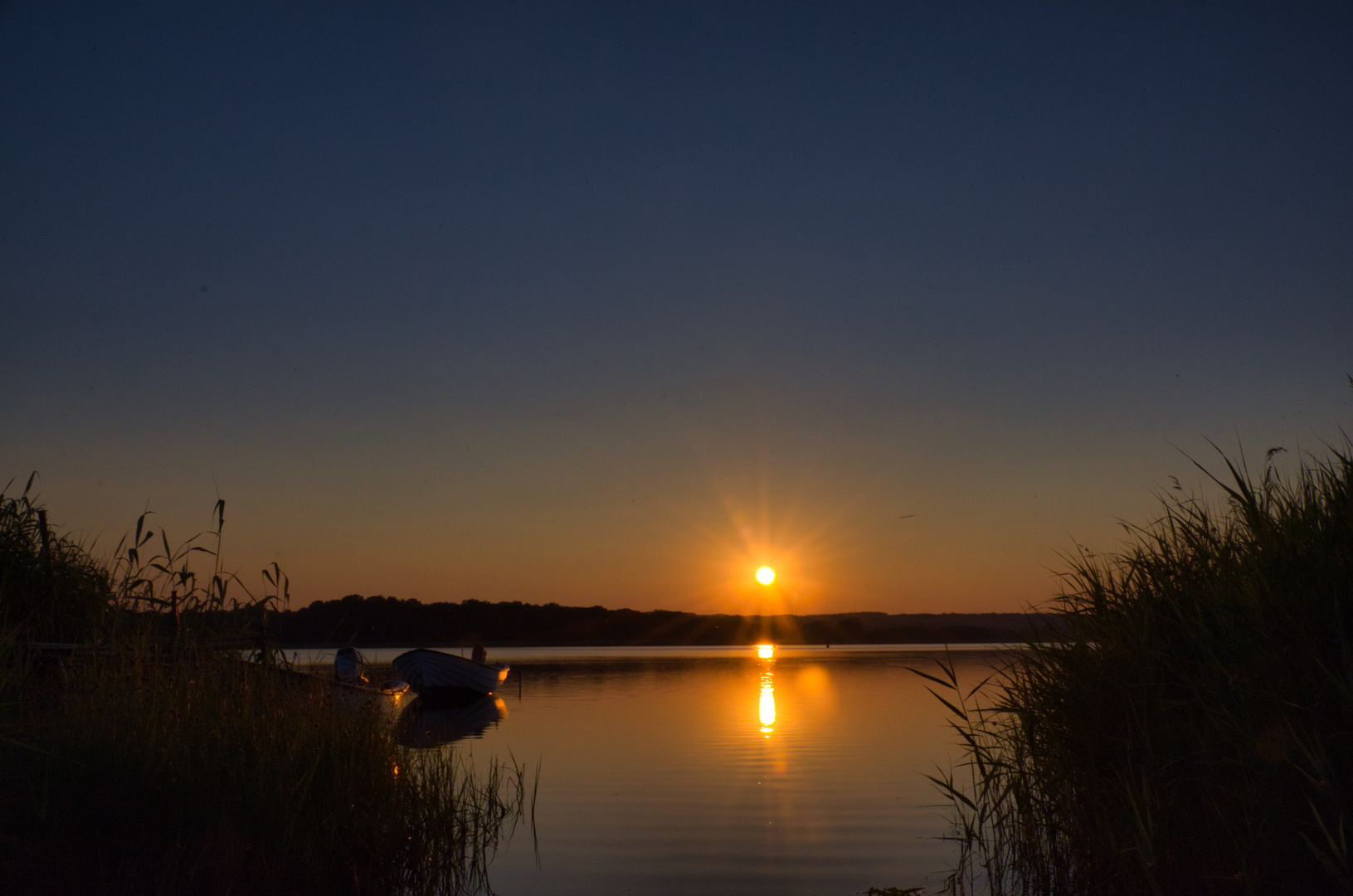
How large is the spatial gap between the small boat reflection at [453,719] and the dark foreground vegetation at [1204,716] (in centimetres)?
1711

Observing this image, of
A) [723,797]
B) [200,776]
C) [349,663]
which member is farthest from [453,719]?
[200,776]

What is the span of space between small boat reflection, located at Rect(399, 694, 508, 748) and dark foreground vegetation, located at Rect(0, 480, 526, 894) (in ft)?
42.7

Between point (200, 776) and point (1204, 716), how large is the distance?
8817mm

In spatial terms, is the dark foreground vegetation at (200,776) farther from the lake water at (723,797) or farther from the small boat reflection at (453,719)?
the small boat reflection at (453,719)

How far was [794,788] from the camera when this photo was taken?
19984 mm

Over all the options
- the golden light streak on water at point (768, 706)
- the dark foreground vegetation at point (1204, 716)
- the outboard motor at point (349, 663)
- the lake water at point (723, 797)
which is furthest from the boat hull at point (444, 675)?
the dark foreground vegetation at point (1204, 716)

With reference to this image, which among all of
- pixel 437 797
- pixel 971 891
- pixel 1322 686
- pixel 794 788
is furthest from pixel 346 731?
pixel 794 788

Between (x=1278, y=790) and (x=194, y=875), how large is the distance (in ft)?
28.1

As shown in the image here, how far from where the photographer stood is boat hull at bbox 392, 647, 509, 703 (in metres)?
49.9

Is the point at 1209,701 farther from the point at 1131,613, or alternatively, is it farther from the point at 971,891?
the point at 971,891

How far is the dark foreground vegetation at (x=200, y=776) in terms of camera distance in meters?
8.30

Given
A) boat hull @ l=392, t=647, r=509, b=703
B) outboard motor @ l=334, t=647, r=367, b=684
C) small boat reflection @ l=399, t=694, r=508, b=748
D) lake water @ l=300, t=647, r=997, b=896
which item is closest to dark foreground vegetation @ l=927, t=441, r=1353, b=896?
lake water @ l=300, t=647, r=997, b=896

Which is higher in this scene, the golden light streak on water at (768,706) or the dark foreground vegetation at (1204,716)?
the dark foreground vegetation at (1204,716)

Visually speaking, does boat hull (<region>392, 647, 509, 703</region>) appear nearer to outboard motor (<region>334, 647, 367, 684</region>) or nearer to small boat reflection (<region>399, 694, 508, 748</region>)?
small boat reflection (<region>399, 694, 508, 748</region>)
